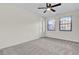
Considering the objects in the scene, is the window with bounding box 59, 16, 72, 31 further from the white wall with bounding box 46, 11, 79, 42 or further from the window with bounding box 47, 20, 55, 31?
the window with bounding box 47, 20, 55, 31

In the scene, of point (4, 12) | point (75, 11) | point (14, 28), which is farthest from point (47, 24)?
point (4, 12)

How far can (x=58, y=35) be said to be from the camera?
8.56 meters

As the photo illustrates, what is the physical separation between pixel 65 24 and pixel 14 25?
418cm

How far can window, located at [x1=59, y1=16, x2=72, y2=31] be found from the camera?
7.58 m

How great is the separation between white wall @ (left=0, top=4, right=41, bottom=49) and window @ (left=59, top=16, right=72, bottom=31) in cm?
251

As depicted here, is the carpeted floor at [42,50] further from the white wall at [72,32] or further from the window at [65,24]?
the window at [65,24]

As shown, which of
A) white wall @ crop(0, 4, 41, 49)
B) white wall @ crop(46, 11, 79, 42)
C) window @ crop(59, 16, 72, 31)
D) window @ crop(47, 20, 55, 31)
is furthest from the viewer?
window @ crop(47, 20, 55, 31)

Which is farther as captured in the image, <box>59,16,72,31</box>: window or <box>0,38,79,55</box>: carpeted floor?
<box>59,16,72,31</box>: window

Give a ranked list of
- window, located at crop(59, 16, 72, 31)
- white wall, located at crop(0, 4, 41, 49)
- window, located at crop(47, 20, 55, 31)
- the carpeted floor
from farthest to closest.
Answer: window, located at crop(47, 20, 55, 31) < window, located at crop(59, 16, 72, 31) < white wall, located at crop(0, 4, 41, 49) < the carpeted floor

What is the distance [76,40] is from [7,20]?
4843 millimetres

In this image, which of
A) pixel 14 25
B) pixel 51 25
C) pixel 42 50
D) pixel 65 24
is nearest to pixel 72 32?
pixel 65 24

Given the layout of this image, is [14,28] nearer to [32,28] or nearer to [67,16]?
[32,28]

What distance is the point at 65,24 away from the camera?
7934 millimetres

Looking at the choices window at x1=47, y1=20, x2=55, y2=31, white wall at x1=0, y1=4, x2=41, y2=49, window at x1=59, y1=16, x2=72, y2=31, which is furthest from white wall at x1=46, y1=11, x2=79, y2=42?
white wall at x1=0, y1=4, x2=41, y2=49
